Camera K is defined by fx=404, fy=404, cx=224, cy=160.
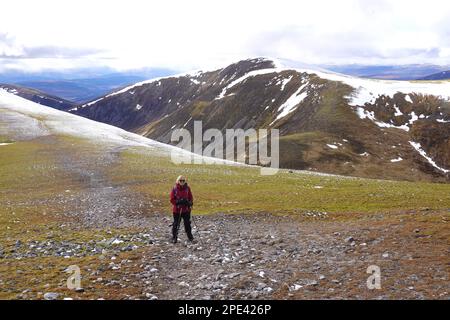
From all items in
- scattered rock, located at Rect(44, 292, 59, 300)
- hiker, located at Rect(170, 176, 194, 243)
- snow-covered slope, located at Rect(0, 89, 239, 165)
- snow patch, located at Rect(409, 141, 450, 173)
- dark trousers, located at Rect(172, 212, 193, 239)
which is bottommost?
snow patch, located at Rect(409, 141, 450, 173)

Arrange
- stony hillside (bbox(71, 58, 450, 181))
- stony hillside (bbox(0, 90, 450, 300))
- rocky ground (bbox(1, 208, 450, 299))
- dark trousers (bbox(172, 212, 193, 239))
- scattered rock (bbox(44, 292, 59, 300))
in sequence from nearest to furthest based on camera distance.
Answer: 1. scattered rock (bbox(44, 292, 59, 300))
2. rocky ground (bbox(1, 208, 450, 299))
3. stony hillside (bbox(0, 90, 450, 300))
4. dark trousers (bbox(172, 212, 193, 239))
5. stony hillside (bbox(71, 58, 450, 181))

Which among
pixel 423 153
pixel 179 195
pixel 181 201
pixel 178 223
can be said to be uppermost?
pixel 179 195

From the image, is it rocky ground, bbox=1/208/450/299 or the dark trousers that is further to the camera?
the dark trousers

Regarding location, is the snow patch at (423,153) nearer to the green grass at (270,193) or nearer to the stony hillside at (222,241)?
the green grass at (270,193)

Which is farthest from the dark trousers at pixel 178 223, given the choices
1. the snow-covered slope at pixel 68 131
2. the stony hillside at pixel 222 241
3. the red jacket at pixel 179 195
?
the snow-covered slope at pixel 68 131

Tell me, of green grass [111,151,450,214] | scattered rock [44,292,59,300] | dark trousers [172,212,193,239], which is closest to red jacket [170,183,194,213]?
dark trousers [172,212,193,239]

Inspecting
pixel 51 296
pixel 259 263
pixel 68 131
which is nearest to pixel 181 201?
pixel 259 263

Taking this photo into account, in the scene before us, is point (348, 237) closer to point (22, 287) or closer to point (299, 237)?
point (299, 237)

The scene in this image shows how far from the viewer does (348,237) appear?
2178 cm

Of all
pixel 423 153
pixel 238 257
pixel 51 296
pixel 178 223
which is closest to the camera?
pixel 51 296

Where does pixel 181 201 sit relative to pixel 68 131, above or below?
below

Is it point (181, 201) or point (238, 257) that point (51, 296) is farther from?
point (181, 201)

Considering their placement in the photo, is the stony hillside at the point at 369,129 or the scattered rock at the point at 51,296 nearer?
the scattered rock at the point at 51,296

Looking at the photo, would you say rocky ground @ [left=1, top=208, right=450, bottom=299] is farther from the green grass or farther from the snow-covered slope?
the snow-covered slope
